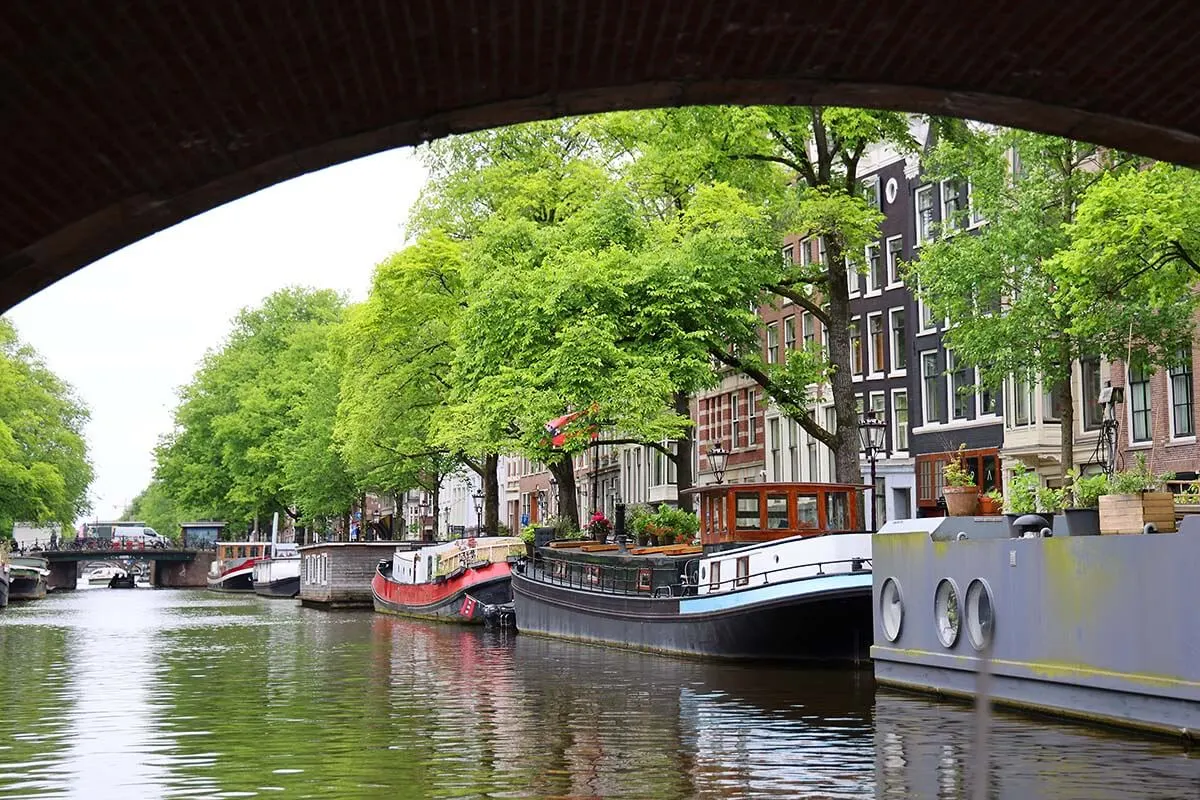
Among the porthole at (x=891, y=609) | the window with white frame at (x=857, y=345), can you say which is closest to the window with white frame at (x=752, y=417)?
the window with white frame at (x=857, y=345)

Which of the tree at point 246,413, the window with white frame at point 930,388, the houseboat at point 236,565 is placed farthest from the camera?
the houseboat at point 236,565

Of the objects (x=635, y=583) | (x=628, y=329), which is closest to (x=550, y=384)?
(x=628, y=329)

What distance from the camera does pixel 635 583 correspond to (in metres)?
33.1

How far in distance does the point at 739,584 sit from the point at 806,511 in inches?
134

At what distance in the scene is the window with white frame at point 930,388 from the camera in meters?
45.2

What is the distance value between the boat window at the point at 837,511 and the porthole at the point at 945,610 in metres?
8.56

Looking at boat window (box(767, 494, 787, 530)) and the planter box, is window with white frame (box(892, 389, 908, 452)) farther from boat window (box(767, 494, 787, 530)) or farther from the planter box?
the planter box

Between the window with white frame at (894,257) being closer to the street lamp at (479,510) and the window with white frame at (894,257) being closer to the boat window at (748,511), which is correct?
the boat window at (748,511)

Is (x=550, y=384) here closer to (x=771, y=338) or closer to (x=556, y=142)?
(x=556, y=142)

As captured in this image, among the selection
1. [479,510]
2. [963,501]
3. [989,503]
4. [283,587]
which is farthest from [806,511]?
[283,587]

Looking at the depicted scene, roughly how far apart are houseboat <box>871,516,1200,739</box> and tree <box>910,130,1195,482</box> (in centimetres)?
798

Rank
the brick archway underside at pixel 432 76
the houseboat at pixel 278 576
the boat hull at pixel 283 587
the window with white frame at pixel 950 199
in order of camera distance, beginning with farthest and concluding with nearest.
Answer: the houseboat at pixel 278 576 < the boat hull at pixel 283 587 < the window with white frame at pixel 950 199 < the brick archway underside at pixel 432 76

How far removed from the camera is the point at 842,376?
3416 centimetres

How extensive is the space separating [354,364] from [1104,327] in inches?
A: 1152
